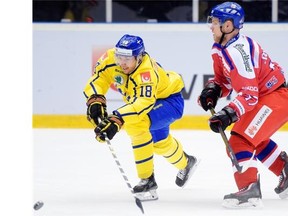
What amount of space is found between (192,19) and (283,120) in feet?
13.3

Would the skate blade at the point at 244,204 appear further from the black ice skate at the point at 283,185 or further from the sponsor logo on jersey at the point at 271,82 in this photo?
the sponsor logo on jersey at the point at 271,82

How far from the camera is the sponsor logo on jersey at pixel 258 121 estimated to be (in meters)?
3.88

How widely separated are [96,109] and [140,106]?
0.78 feet

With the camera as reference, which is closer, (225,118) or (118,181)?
(225,118)

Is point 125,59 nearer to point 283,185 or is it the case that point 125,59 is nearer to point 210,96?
point 210,96

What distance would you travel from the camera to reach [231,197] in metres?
3.78

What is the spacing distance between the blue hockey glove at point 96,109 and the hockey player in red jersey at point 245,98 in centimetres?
51

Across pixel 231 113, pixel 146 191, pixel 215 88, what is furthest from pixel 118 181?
pixel 231 113

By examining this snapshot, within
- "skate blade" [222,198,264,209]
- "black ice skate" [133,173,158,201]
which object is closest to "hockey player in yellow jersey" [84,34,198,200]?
"black ice skate" [133,173,158,201]

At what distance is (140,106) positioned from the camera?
3.91 metres

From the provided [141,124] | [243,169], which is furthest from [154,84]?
[243,169]

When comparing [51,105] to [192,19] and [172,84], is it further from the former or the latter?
[172,84]

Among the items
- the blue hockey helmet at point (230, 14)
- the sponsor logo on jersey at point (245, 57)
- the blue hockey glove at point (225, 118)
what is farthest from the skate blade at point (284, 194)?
the blue hockey helmet at point (230, 14)

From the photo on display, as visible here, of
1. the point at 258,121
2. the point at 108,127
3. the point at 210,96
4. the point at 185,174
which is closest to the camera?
the point at 108,127
